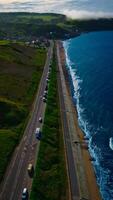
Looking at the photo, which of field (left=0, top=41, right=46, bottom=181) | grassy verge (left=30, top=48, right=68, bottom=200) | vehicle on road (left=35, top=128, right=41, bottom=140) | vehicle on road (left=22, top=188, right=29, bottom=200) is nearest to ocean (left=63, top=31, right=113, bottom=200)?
grassy verge (left=30, top=48, right=68, bottom=200)

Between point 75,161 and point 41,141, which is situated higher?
point 41,141

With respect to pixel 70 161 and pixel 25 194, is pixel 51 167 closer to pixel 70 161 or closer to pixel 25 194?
pixel 70 161

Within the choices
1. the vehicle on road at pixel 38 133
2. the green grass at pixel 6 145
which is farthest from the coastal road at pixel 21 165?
the green grass at pixel 6 145

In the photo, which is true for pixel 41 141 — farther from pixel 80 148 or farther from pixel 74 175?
pixel 74 175

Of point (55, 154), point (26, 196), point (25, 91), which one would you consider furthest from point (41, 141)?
point (25, 91)

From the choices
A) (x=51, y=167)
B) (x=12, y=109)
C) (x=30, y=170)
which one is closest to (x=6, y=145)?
(x=30, y=170)

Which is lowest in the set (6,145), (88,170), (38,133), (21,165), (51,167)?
(88,170)

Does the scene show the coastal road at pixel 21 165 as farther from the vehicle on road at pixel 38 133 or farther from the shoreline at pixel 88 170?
the shoreline at pixel 88 170

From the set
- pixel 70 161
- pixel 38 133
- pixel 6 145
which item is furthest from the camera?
pixel 38 133
